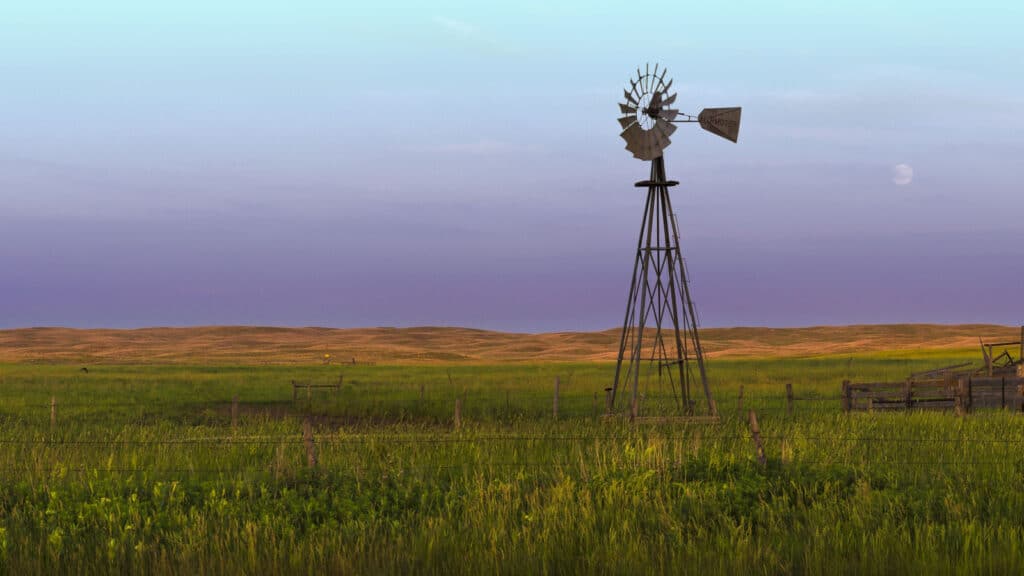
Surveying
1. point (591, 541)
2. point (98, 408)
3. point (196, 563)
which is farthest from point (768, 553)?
point (98, 408)

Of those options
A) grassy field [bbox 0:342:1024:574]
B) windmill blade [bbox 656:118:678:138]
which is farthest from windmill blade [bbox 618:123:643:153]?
grassy field [bbox 0:342:1024:574]

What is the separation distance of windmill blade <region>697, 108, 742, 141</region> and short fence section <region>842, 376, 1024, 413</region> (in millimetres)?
9896

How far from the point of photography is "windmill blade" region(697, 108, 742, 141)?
2675cm

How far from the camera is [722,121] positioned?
26.8 meters

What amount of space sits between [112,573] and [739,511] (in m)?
7.57

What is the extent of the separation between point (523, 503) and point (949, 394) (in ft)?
74.3

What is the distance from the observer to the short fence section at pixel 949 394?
98.0 ft

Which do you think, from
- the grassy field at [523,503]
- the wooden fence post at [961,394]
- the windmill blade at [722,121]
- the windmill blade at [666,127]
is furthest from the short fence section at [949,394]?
the windmill blade at [666,127]

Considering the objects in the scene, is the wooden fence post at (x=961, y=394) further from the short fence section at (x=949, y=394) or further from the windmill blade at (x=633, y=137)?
the windmill blade at (x=633, y=137)

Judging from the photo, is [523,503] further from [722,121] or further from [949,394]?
[949,394]

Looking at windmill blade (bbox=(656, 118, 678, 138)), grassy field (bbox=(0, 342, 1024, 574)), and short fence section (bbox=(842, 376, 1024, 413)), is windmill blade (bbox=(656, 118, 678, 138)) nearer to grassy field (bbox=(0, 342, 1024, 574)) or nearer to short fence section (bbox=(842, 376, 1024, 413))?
grassy field (bbox=(0, 342, 1024, 574))

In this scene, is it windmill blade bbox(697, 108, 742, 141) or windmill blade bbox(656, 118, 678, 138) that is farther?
windmill blade bbox(697, 108, 742, 141)

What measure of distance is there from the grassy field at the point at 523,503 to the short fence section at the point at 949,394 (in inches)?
266

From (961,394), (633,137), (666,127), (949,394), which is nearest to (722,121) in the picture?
(666,127)
